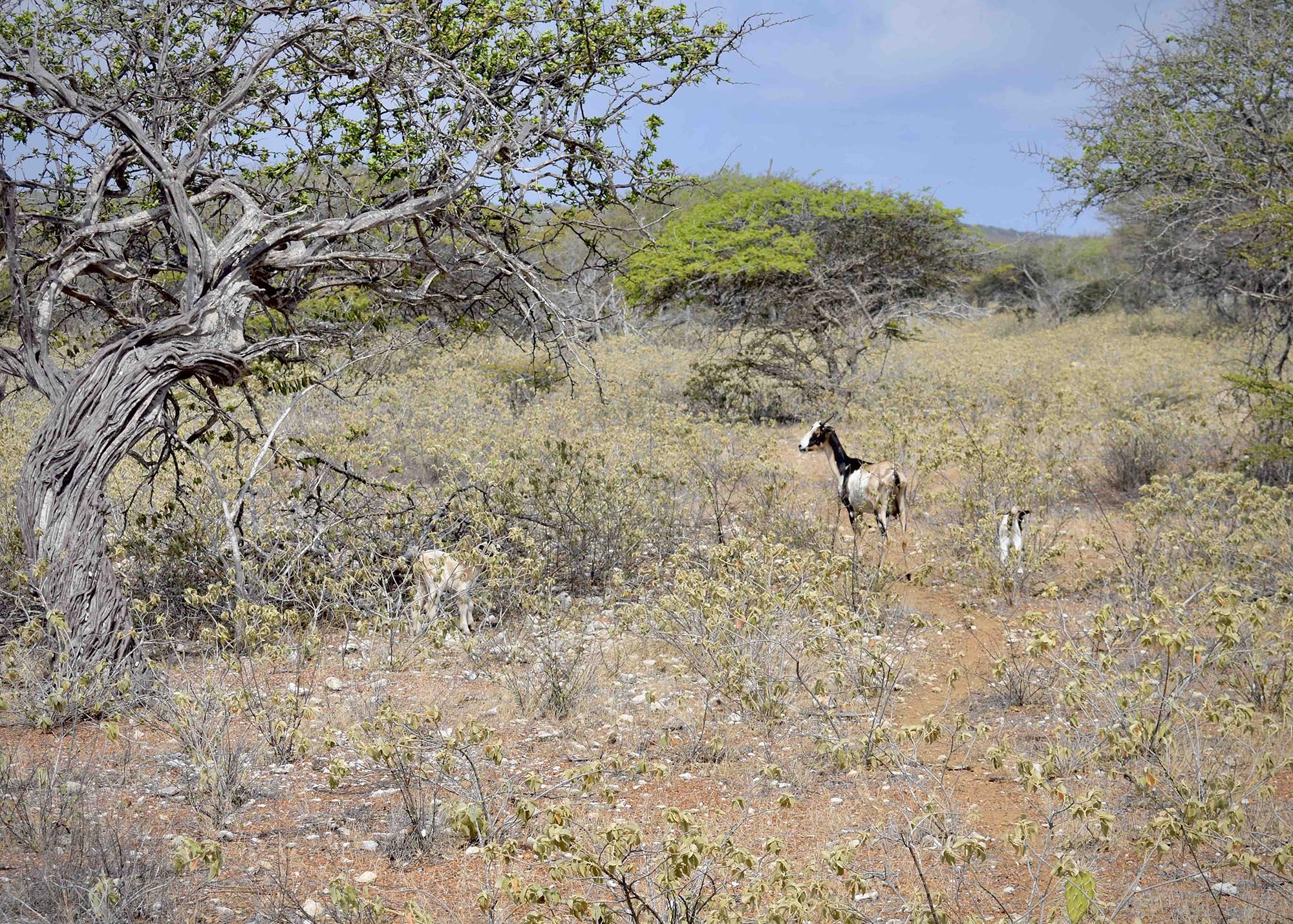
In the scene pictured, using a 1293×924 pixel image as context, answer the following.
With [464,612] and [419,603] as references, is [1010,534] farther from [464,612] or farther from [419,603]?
[419,603]

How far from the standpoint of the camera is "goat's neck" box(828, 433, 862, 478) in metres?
8.70

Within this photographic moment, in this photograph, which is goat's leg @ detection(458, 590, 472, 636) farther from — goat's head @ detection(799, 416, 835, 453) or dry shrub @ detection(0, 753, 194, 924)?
goat's head @ detection(799, 416, 835, 453)

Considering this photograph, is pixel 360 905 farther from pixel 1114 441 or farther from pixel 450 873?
pixel 1114 441

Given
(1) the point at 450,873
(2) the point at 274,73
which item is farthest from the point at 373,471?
(1) the point at 450,873

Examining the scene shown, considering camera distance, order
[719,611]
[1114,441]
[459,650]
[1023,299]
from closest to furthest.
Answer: [719,611], [459,650], [1114,441], [1023,299]

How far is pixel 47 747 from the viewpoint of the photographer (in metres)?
4.61

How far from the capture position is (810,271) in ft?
50.0

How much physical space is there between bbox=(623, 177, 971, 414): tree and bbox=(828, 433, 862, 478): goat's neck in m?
6.05

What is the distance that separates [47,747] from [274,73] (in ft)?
15.3

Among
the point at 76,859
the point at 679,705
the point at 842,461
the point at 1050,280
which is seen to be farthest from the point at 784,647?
the point at 1050,280

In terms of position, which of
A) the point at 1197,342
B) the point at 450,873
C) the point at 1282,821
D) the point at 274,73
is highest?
the point at 274,73

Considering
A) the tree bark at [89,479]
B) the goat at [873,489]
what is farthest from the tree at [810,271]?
the tree bark at [89,479]

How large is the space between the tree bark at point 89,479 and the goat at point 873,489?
5365mm

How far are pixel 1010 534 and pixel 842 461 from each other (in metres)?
1.78
